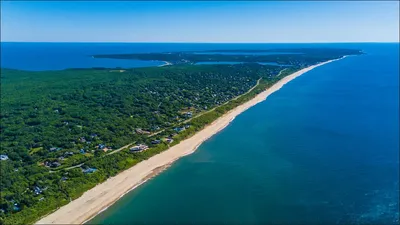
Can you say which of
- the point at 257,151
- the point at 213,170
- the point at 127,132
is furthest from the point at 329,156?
the point at 127,132

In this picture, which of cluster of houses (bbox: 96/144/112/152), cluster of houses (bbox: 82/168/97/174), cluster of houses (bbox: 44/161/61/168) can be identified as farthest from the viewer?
cluster of houses (bbox: 96/144/112/152)

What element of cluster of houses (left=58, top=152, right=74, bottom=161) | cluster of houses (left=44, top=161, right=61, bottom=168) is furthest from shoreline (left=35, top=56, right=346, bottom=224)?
cluster of houses (left=58, top=152, right=74, bottom=161)

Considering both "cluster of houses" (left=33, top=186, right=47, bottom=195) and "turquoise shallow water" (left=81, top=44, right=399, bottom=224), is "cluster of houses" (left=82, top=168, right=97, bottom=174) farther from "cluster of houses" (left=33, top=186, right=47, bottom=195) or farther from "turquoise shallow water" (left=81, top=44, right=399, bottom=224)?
"turquoise shallow water" (left=81, top=44, right=399, bottom=224)

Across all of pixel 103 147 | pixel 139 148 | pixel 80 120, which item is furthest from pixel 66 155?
pixel 80 120

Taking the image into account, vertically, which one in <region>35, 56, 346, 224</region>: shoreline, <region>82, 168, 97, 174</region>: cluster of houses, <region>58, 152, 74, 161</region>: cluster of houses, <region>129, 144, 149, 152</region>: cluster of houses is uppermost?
<region>129, 144, 149, 152</region>: cluster of houses

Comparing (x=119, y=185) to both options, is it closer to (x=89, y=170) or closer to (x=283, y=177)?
(x=89, y=170)

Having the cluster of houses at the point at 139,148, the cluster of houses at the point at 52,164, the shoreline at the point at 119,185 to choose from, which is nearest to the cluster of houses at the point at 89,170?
the shoreline at the point at 119,185

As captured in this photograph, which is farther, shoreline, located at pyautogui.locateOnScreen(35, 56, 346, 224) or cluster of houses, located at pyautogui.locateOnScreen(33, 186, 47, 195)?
cluster of houses, located at pyautogui.locateOnScreen(33, 186, 47, 195)
